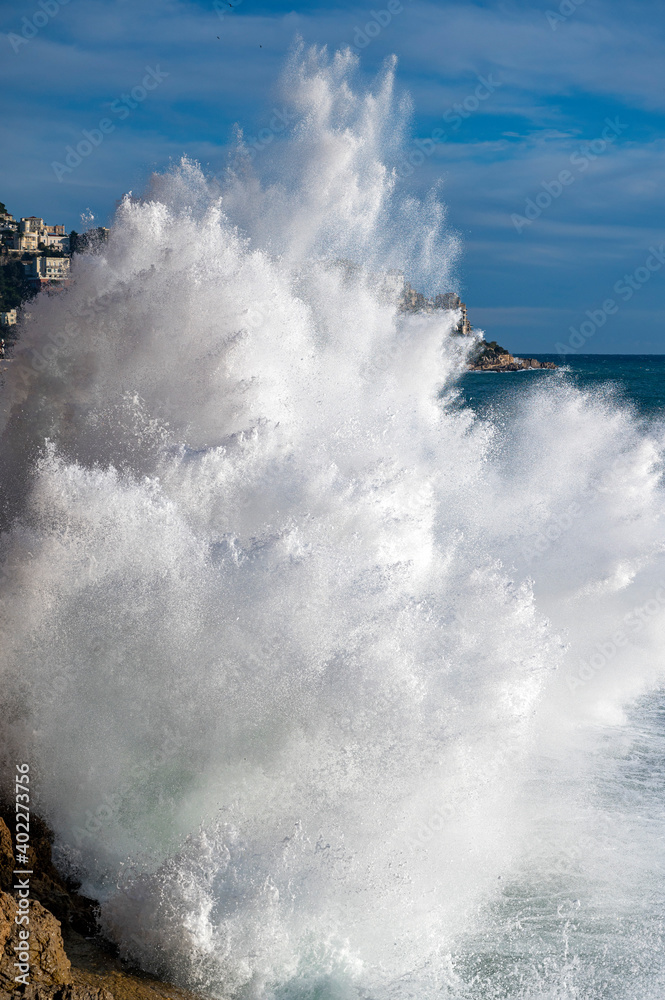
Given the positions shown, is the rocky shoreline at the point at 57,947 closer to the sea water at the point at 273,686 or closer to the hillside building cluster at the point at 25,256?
the sea water at the point at 273,686

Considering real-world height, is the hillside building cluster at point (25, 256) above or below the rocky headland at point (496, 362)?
below

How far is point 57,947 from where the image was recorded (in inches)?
201

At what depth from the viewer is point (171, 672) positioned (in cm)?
703

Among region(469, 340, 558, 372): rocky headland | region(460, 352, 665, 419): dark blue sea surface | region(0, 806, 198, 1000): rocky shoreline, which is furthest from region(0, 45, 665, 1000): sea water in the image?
region(469, 340, 558, 372): rocky headland

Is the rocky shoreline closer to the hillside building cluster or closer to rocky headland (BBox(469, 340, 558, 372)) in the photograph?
the hillside building cluster

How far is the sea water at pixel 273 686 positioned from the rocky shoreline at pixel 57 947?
0.55 ft

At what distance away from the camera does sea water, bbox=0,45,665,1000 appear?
230 inches

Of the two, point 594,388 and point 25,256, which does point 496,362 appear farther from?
point 25,256

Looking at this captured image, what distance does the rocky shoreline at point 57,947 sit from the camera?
16.0ft

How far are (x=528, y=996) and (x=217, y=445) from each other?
18.2ft

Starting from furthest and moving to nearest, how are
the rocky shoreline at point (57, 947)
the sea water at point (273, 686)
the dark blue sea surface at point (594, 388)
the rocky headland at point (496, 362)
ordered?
the rocky headland at point (496, 362), the dark blue sea surface at point (594, 388), the sea water at point (273, 686), the rocky shoreline at point (57, 947)

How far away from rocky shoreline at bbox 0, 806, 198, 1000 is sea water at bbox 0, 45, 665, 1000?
0.17 metres

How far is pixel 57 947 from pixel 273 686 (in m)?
2.41

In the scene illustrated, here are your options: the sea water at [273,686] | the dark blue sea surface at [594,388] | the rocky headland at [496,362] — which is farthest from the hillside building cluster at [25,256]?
the rocky headland at [496,362]
